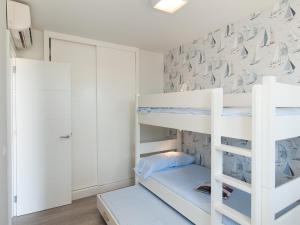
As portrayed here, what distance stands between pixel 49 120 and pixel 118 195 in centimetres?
129

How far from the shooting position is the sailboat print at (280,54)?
6.41 feet

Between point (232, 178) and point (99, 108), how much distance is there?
228 cm

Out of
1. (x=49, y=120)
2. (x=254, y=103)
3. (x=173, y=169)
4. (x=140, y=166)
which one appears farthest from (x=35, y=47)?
(x=254, y=103)

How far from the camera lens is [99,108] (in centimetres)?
315

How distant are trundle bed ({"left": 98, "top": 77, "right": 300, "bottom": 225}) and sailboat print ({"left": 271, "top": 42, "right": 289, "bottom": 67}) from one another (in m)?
0.43

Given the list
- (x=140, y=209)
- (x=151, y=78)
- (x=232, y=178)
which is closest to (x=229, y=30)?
(x=151, y=78)

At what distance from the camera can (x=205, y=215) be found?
1659 millimetres

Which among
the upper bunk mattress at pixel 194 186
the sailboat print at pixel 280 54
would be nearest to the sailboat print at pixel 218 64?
the sailboat print at pixel 280 54

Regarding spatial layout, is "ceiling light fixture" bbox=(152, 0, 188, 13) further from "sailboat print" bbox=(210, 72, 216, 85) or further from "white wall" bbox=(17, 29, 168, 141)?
"white wall" bbox=(17, 29, 168, 141)

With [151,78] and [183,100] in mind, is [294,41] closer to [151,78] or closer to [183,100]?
[183,100]

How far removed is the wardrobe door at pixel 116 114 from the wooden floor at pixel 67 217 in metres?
0.62

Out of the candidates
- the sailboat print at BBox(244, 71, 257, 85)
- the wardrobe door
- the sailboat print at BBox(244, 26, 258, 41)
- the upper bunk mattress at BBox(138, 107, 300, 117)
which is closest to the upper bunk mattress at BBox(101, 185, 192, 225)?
the wardrobe door

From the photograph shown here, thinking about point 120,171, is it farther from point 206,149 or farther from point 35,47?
point 35,47

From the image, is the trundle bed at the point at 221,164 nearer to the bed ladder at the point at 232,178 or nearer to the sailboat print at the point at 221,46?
the bed ladder at the point at 232,178
